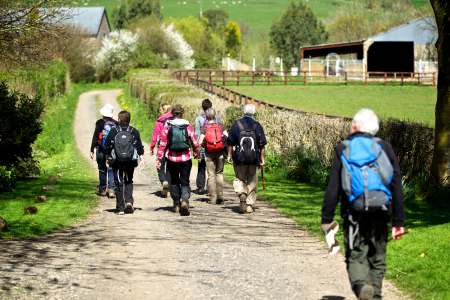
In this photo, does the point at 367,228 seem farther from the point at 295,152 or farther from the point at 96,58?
the point at 96,58

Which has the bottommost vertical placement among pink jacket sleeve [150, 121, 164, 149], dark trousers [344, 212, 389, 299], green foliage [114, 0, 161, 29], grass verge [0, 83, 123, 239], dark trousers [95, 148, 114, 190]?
grass verge [0, 83, 123, 239]

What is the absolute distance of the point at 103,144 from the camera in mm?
15438

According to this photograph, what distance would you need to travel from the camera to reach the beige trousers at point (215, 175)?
15078mm

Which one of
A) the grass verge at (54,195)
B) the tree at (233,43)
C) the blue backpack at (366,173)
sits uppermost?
the tree at (233,43)

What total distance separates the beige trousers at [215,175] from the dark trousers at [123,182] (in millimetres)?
1802

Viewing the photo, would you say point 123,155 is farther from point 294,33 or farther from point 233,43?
point 233,43

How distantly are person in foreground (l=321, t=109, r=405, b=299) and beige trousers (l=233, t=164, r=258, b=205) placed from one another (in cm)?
667

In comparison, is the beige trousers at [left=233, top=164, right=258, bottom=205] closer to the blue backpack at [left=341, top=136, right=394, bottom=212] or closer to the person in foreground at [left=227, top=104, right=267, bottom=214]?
the person in foreground at [left=227, top=104, right=267, bottom=214]

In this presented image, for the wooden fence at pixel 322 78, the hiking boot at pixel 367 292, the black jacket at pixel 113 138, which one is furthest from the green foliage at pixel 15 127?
the wooden fence at pixel 322 78

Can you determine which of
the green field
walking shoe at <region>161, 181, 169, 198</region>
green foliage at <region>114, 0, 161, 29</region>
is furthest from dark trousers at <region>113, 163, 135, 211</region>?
green foliage at <region>114, 0, 161, 29</region>

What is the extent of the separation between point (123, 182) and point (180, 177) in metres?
0.97

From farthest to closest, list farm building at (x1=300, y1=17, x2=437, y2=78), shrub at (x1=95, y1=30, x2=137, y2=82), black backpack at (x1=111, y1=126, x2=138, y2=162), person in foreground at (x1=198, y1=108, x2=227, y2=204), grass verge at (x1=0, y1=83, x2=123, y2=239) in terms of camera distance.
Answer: shrub at (x1=95, y1=30, x2=137, y2=82) → farm building at (x1=300, y1=17, x2=437, y2=78) → person in foreground at (x1=198, y1=108, x2=227, y2=204) → black backpack at (x1=111, y1=126, x2=138, y2=162) → grass verge at (x1=0, y1=83, x2=123, y2=239)

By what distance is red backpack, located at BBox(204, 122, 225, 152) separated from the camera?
1480cm

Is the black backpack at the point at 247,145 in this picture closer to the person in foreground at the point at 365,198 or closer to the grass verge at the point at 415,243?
the grass verge at the point at 415,243
